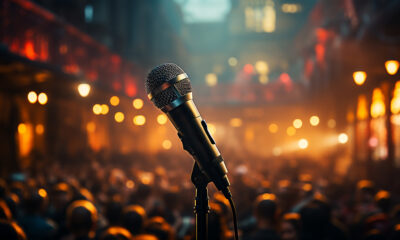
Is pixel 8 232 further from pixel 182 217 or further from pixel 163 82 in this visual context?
pixel 182 217

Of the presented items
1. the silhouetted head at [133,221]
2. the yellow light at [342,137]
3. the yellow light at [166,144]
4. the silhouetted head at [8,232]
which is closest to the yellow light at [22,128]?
the silhouetted head at [133,221]

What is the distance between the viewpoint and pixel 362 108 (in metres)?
20.0

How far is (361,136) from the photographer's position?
65.5ft

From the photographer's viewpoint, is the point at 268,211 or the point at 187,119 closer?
the point at 187,119

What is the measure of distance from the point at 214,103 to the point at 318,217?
103 ft

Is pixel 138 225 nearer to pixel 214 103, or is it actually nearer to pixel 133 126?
pixel 133 126

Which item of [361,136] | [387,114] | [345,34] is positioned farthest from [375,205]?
[361,136]

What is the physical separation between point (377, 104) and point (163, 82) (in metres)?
17.0

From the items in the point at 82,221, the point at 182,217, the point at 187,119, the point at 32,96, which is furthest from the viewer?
the point at 32,96

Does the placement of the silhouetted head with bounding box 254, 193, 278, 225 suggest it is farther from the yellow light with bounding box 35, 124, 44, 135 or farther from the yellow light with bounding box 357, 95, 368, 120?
the yellow light with bounding box 357, 95, 368, 120

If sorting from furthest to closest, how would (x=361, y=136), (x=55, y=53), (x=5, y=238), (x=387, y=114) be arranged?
(x=361, y=136) → (x=55, y=53) → (x=387, y=114) → (x=5, y=238)

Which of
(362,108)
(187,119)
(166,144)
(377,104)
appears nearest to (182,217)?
(187,119)

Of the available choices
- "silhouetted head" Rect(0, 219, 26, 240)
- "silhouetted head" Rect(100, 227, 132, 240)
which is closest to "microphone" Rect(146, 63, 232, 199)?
"silhouetted head" Rect(0, 219, 26, 240)

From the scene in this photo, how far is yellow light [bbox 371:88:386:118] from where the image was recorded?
1679cm
